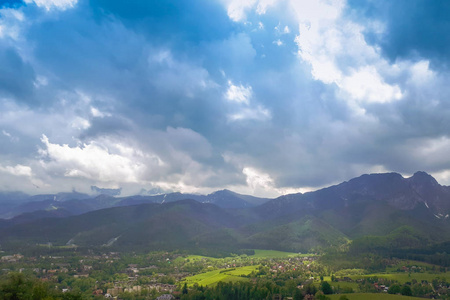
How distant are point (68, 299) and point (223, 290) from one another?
55463 mm

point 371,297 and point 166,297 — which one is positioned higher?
point 371,297

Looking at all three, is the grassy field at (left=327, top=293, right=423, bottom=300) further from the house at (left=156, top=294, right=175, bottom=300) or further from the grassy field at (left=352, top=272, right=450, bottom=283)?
the house at (left=156, top=294, right=175, bottom=300)

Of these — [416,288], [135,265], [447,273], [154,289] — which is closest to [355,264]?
[447,273]

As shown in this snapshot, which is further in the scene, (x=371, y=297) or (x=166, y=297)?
(x=166, y=297)

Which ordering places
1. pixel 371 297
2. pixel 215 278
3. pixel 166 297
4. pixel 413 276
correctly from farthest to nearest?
pixel 215 278, pixel 413 276, pixel 166 297, pixel 371 297

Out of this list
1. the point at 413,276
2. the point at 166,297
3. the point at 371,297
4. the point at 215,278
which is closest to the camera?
the point at 371,297

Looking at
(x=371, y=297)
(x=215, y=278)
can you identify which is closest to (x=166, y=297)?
(x=215, y=278)

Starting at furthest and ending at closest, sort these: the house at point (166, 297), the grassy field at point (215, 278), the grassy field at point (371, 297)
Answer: the grassy field at point (215, 278), the house at point (166, 297), the grassy field at point (371, 297)

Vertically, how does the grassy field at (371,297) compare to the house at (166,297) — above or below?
above

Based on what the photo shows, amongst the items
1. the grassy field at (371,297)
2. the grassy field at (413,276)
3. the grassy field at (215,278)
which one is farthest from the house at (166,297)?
the grassy field at (413,276)

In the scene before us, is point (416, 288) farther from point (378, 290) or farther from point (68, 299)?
point (68, 299)

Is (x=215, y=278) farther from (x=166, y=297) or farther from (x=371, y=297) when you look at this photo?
(x=371, y=297)

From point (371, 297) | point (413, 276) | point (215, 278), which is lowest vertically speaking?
point (413, 276)

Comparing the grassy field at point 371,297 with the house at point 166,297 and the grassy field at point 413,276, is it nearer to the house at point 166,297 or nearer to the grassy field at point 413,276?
the grassy field at point 413,276
